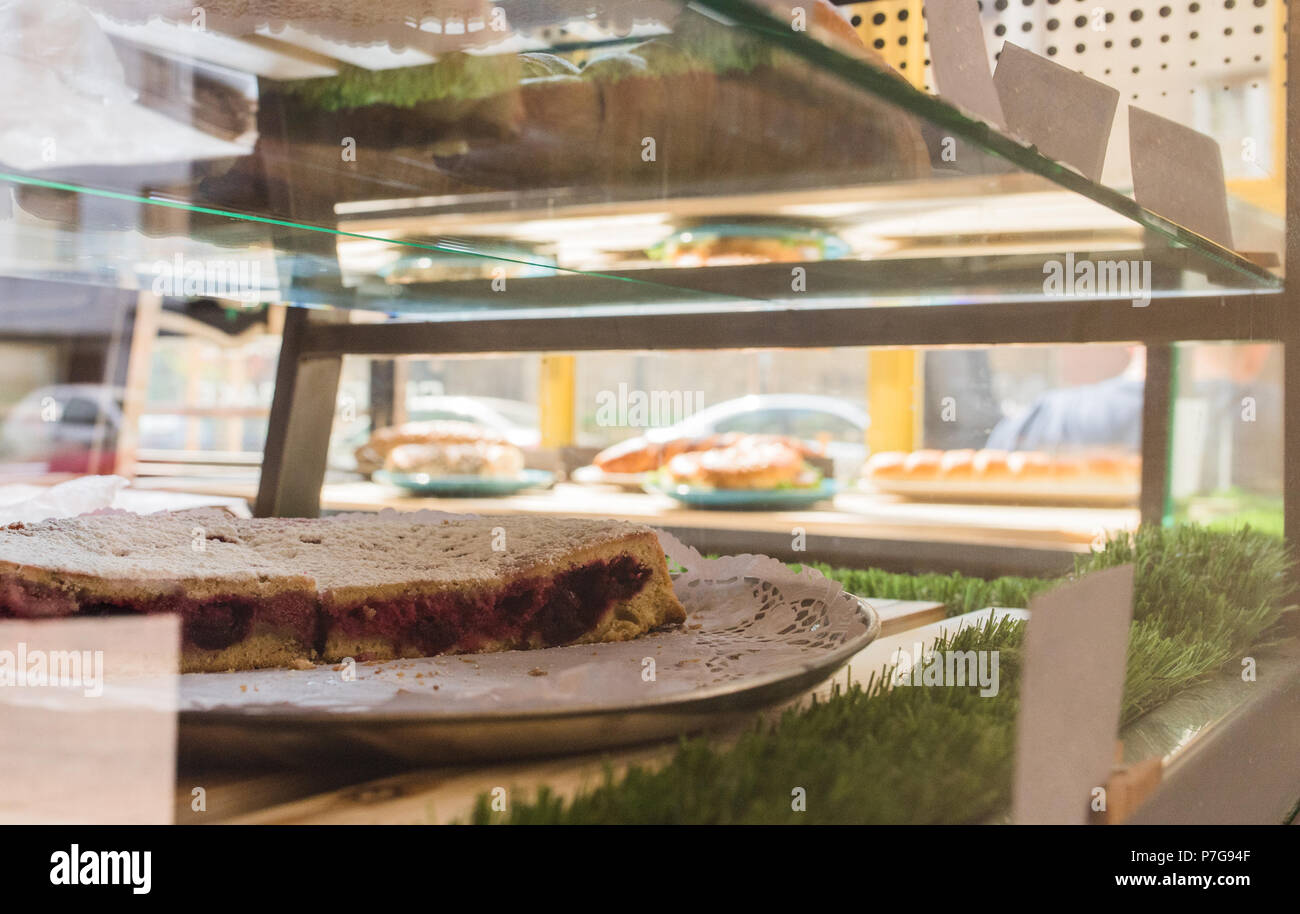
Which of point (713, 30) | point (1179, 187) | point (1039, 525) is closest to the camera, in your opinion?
point (713, 30)

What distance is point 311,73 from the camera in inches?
24.0

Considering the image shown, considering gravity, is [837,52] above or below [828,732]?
above

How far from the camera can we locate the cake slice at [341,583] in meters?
0.58

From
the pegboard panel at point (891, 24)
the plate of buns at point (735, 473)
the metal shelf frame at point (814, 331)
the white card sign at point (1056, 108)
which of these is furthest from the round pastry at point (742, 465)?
the pegboard panel at point (891, 24)

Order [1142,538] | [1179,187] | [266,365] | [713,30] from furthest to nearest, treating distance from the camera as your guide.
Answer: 1. [266,365]
2. [1142,538]
3. [1179,187]
4. [713,30]

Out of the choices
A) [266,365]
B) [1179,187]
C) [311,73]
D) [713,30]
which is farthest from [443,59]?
[266,365]

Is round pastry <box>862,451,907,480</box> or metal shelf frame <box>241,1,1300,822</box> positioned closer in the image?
metal shelf frame <box>241,1,1300,822</box>

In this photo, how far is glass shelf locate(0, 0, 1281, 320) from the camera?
21.0 inches

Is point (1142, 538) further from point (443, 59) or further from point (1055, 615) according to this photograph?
point (443, 59)

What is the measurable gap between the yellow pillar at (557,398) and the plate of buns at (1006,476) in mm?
479

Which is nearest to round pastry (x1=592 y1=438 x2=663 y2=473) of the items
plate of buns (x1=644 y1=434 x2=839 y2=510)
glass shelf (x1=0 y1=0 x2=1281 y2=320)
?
plate of buns (x1=644 y1=434 x2=839 y2=510)

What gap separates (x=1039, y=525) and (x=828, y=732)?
0.90m

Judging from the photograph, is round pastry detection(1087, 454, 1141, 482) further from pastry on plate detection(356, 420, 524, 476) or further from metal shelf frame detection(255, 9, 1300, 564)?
pastry on plate detection(356, 420, 524, 476)

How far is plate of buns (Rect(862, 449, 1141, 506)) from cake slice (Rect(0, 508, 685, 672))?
649 millimetres
